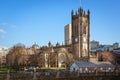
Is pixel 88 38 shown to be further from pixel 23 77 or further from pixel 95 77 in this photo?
pixel 23 77

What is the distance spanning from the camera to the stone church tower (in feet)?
491

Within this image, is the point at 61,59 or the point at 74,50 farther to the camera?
the point at 74,50

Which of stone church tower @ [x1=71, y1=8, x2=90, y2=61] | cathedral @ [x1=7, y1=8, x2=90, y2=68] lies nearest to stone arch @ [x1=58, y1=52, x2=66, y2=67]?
cathedral @ [x1=7, y1=8, x2=90, y2=68]

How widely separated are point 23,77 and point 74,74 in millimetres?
13818

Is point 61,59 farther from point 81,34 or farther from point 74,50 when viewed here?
point 81,34

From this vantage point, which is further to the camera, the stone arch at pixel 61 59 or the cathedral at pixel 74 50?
the stone arch at pixel 61 59

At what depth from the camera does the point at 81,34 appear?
500 feet

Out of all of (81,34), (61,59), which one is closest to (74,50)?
(81,34)

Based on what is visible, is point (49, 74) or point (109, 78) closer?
point (49, 74)

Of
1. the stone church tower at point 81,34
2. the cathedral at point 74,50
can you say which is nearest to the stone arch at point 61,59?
the cathedral at point 74,50

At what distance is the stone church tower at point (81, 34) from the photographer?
150m

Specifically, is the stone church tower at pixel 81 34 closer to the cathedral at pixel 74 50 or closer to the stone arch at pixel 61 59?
the cathedral at pixel 74 50

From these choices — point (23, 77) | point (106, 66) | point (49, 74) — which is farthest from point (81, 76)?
point (106, 66)

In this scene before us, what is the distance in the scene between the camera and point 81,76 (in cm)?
5697
